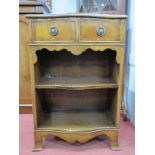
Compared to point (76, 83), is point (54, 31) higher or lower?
higher

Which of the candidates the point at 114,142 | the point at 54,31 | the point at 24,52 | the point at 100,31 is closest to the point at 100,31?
the point at 100,31

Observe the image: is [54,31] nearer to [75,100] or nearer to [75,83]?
[75,83]

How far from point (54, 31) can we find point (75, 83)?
36 cm

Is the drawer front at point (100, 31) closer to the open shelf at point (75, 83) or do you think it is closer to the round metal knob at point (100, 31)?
the round metal knob at point (100, 31)

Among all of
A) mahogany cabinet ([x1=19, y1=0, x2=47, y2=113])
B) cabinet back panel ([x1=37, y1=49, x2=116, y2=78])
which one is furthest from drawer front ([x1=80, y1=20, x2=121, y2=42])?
mahogany cabinet ([x1=19, y1=0, x2=47, y2=113])

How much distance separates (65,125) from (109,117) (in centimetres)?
33

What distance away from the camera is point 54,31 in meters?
1.28

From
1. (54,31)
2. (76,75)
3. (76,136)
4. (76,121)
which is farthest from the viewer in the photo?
(76,75)

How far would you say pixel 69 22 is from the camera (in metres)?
1.27

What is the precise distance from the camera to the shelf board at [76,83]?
138 centimetres
